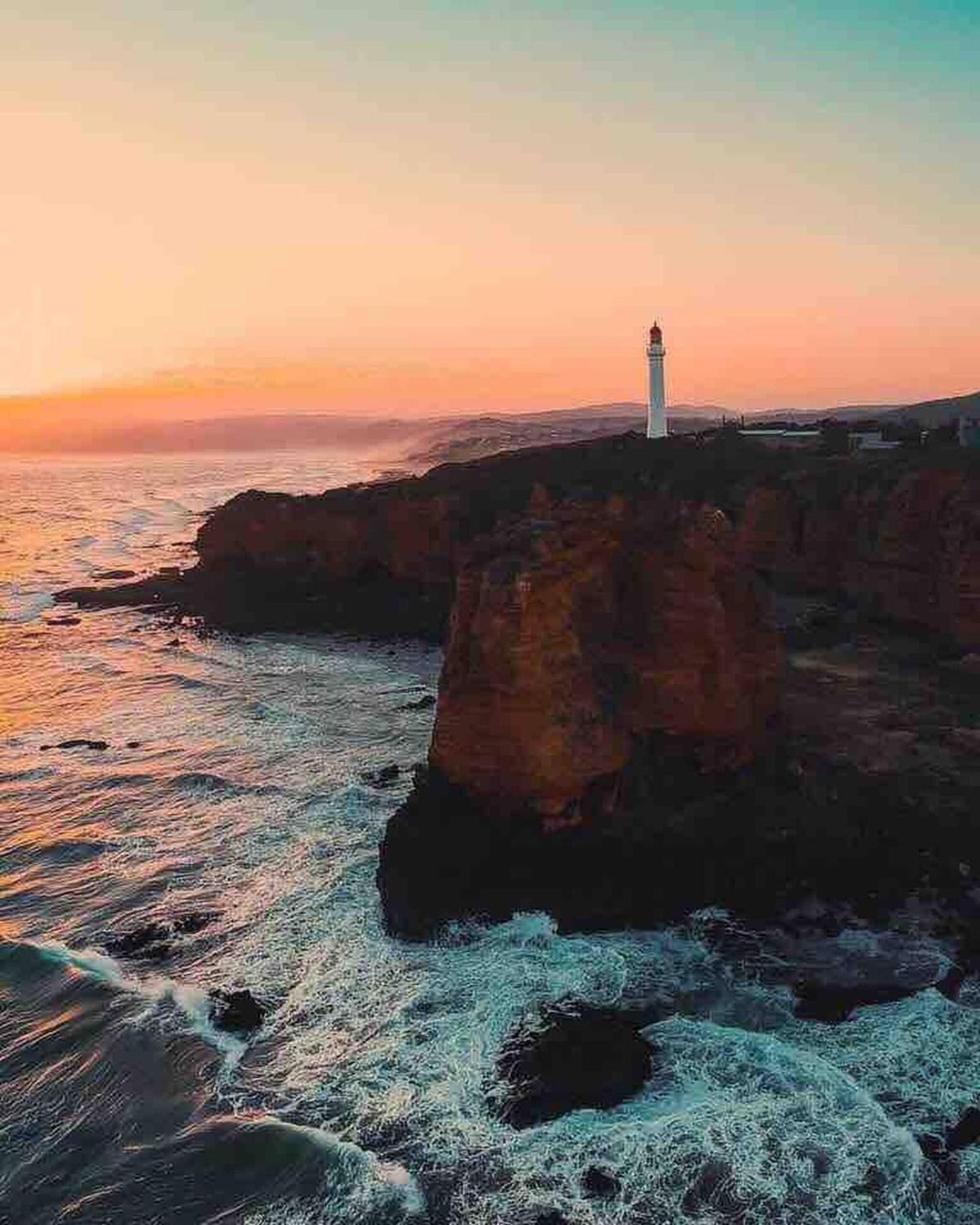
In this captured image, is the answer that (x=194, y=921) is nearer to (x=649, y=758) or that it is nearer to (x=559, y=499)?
(x=649, y=758)

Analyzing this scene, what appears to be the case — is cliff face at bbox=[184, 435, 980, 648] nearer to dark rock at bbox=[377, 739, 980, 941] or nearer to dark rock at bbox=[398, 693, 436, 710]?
dark rock at bbox=[398, 693, 436, 710]

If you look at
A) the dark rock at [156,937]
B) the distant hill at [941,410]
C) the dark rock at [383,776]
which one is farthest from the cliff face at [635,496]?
the distant hill at [941,410]

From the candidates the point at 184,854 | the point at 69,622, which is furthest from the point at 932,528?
the point at 69,622

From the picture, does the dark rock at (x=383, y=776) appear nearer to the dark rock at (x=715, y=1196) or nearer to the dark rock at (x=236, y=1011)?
Result: the dark rock at (x=236, y=1011)

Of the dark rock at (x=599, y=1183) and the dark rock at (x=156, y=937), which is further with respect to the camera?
the dark rock at (x=156, y=937)

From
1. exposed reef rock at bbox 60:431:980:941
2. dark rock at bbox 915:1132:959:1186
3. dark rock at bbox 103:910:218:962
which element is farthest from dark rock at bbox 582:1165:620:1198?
dark rock at bbox 103:910:218:962

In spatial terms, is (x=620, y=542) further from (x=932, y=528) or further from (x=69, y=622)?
(x=69, y=622)
